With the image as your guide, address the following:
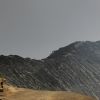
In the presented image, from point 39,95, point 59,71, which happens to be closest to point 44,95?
point 39,95

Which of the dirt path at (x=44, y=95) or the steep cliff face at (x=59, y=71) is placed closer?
the dirt path at (x=44, y=95)

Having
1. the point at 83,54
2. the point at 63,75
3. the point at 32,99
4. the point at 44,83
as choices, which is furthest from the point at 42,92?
the point at 83,54

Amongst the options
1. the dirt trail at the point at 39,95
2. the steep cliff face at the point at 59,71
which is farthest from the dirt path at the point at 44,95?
the steep cliff face at the point at 59,71

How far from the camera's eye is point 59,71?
82375 millimetres

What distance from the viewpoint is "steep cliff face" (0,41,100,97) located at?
233 feet

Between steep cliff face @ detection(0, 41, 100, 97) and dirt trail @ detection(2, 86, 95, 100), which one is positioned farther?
steep cliff face @ detection(0, 41, 100, 97)

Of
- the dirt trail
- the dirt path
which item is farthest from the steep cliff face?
the dirt path

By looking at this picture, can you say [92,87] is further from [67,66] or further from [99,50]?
[99,50]

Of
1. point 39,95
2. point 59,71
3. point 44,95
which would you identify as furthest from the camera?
point 59,71

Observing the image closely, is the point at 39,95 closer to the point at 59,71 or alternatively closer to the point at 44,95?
the point at 44,95

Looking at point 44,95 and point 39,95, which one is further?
point 39,95

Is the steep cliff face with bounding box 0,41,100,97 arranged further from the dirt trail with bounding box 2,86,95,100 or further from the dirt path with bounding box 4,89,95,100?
the dirt path with bounding box 4,89,95,100

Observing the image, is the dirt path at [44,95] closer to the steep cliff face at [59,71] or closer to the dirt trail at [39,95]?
the dirt trail at [39,95]

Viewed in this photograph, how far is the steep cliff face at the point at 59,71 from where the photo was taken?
7103 centimetres
